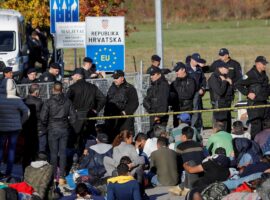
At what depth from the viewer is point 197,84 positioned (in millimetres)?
23891

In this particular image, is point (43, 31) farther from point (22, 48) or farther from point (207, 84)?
point (207, 84)

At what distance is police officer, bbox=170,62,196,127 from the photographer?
77.2 feet

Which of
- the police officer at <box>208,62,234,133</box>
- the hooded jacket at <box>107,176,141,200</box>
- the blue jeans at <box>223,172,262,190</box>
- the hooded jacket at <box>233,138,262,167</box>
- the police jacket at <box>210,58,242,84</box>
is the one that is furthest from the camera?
the police jacket at <box>210,58,242,84</box>

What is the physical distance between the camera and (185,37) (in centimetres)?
9344

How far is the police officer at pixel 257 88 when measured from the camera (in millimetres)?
23156

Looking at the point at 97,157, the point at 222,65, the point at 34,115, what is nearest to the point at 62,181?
the point at 97,157

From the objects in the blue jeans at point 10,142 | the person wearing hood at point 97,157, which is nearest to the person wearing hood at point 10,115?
the blue jeans at point 10,142

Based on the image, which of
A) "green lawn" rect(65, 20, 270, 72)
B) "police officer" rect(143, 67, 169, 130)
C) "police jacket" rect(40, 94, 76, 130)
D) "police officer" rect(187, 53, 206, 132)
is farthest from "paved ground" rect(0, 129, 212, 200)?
"green lawn" rect(65, 20, 270, 72)

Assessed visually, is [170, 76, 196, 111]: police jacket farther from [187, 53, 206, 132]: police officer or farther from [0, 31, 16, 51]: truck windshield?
[0, 31, 16, 51]: truck windshield

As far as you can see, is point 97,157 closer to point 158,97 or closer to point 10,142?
point 10,142

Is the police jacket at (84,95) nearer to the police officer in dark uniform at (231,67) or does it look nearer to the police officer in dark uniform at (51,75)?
the police officer in dark uniform at (51,75)

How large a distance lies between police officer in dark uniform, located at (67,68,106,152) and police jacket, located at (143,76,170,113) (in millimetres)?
1447

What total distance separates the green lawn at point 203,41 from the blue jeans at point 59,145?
33.1 m

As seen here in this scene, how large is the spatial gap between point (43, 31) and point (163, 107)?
24860 millimetres
